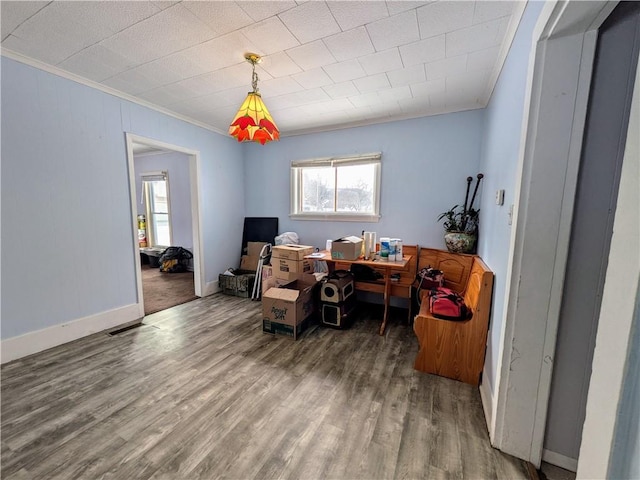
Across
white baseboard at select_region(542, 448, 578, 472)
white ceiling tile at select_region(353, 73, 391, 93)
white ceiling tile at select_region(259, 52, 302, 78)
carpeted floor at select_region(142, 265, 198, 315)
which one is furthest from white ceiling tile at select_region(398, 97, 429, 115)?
carpeted floor at select_region(142, 265, 198, 315)

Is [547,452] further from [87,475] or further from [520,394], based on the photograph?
[87,475]

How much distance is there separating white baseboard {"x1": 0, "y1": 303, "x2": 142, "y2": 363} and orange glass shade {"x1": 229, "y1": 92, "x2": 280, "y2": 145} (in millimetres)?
2411

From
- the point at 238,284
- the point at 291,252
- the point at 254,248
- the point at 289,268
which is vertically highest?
the point at 291,252

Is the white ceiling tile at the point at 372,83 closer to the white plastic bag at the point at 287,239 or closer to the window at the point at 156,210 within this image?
the white plastic bag at the point at 287,239

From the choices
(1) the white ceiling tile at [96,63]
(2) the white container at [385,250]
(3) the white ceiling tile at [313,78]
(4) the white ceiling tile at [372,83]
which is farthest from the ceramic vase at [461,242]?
(1) the white ceiling tile at [96,63]

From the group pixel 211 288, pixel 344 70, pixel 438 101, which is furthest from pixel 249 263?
pixel 438 101

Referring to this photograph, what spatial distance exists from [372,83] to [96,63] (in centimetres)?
245

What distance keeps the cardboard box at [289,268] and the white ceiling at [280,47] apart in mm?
1903

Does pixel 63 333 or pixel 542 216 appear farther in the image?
pixel 63 333

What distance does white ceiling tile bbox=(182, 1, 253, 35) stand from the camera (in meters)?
1.54

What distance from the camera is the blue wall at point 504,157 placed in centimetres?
143

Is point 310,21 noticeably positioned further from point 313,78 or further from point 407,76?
point 407,76

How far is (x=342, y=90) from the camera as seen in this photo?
2635 mm

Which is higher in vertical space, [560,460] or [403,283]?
[403,283]
